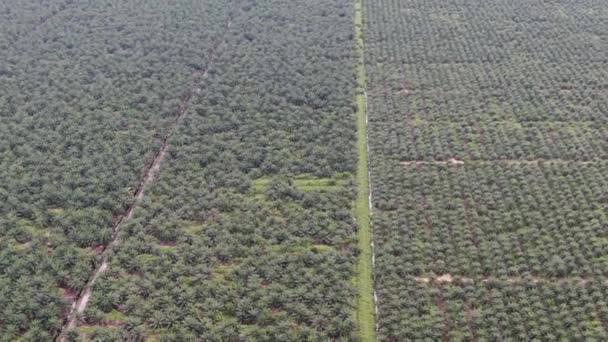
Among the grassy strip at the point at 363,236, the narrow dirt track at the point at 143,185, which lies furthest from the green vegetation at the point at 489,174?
the narrow dirt track at the point at 143,185

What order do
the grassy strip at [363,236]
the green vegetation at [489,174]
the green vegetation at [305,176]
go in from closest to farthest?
the grassy strip at [363,236] < the green vegetation at [489,174] < the green vegetation at [305,176]

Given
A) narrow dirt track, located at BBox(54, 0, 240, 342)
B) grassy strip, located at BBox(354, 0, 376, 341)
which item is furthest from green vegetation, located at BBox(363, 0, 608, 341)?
narrow dirt track, located at BBox(54, 0, 240, 342)

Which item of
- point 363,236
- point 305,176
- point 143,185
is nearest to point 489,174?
point 363,236

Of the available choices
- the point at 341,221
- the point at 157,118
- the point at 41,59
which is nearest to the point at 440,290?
the point at 341,221

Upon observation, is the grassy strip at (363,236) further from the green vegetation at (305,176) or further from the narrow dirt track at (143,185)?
the narrow dirt track at (143,185)

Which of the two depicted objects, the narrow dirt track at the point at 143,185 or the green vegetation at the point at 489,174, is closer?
the green vegetation at the point at 489,174

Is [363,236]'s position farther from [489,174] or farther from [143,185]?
[143,185]

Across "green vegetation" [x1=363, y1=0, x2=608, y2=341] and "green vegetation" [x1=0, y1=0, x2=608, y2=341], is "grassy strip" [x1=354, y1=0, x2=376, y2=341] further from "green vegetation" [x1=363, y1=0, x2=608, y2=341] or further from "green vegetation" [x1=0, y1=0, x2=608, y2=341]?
"green vegetation" [x1=363, y1=0, x2=608, y2=341]
